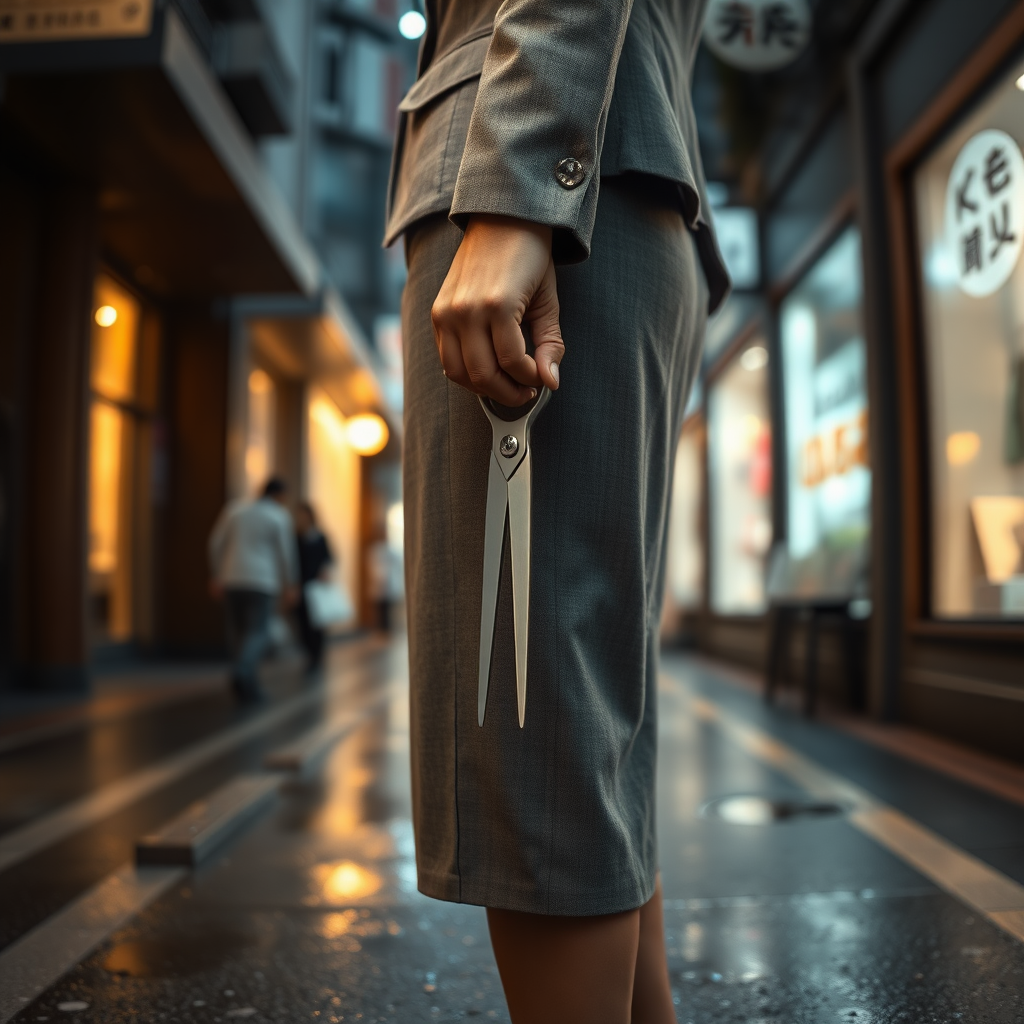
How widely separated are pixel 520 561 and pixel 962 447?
4.75 metres

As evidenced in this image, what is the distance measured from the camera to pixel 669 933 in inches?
83.2

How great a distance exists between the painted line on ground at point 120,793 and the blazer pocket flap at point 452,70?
7.93 ft

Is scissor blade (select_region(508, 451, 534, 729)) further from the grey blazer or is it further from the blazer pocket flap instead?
the blazer pocket flap

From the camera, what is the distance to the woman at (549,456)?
0.97 metres

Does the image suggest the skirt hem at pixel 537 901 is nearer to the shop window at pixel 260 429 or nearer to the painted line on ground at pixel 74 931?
A: the painted line on ground at pixel 74 931

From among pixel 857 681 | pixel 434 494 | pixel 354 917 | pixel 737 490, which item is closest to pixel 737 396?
pixel 737 490

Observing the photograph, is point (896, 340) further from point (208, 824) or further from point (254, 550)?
point (254, 550)

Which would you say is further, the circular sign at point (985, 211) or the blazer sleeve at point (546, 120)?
the circular sign at point (985, 211)

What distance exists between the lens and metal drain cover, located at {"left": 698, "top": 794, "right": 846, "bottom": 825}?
3.25 metres

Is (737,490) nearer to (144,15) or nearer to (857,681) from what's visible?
(857,681)

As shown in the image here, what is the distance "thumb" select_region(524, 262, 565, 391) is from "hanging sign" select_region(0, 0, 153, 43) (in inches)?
238

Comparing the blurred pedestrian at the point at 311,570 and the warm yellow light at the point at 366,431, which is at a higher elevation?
the warm yellow light at the point at 366,431

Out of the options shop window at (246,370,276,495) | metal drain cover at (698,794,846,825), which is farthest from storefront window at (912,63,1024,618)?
shop window at (246,370,276,495)

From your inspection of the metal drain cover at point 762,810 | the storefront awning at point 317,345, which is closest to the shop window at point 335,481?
the storefront awning at point 317,345
